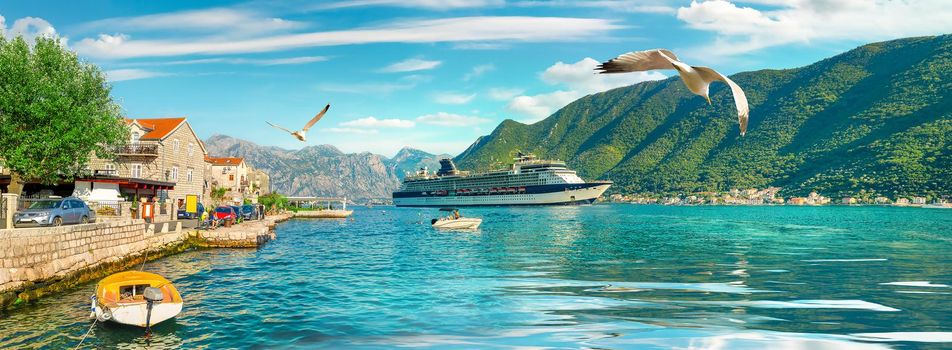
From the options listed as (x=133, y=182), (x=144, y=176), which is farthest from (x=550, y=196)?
(x=133, y=182)

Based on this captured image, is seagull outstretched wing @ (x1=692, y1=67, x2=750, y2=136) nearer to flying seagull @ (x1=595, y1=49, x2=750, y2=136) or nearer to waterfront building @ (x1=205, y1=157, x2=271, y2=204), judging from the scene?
flying seagull @ (x1=595, y1=49, x2=750, y2=136)

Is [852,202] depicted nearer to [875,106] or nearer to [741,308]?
[875,106]

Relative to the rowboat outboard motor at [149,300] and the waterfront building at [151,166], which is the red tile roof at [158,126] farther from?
the rowboat outboard motor at [149,300]

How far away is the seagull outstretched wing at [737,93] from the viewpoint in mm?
6505

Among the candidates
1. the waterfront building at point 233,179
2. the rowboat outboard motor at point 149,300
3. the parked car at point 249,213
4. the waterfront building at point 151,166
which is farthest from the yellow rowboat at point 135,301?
the waterfront building at point 233,179

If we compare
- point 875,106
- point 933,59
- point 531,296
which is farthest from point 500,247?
point 933,59

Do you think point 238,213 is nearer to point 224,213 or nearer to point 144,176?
point 224,213

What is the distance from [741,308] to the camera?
50.0 ft

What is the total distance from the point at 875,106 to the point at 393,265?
202m

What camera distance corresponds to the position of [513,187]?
158 metres

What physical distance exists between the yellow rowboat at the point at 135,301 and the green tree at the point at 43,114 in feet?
65.3

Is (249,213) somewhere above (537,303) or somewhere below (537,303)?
above

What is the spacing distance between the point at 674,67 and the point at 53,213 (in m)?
25.8

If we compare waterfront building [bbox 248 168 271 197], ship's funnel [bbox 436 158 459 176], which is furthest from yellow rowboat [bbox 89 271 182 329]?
ship's funnel [bbox 436 158 459 176]
